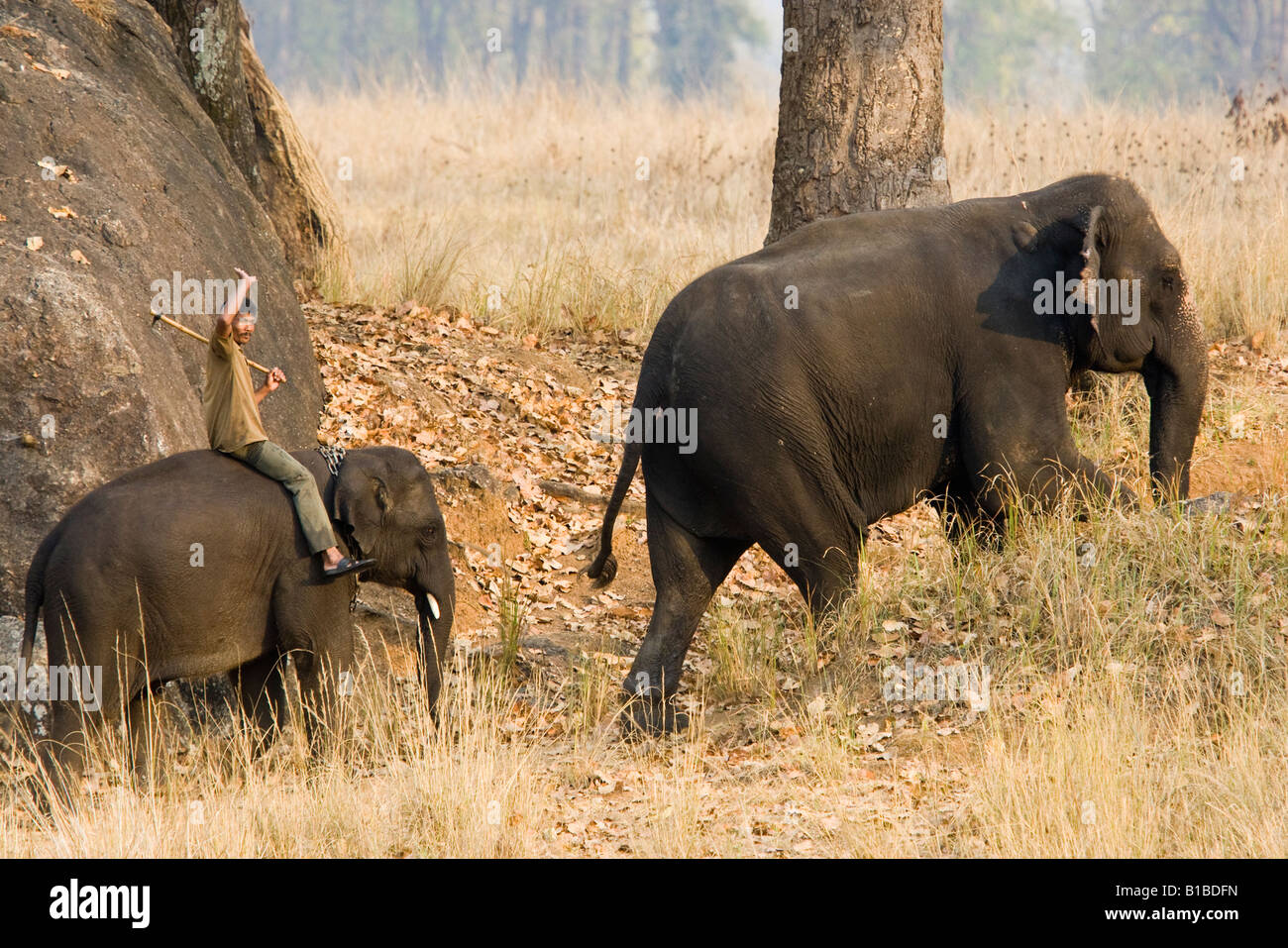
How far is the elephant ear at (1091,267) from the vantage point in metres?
7.41

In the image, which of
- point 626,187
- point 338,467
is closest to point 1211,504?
point 338,467

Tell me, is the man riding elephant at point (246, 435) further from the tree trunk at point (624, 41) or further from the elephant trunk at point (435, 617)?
the tree trunk at point (624, 41)

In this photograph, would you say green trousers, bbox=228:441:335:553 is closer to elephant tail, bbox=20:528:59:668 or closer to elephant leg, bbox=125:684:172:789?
elephant tail, bbox=20:528:59:668

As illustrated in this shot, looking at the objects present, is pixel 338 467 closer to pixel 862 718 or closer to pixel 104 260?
pixel 104 260

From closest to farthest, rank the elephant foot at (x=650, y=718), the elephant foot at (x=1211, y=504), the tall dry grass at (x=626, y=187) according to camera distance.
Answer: the elephant foot at (x=650, y=718), the elephant foot at (x=1211, y=504), the tall dry grass at (x=626, y=187)

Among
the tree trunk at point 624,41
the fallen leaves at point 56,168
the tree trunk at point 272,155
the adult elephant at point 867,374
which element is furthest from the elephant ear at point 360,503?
the tree trunk at point 624,41

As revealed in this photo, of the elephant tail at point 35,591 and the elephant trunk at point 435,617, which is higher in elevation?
the elephant tail at point 35,591

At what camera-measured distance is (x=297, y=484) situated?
6.89 metres

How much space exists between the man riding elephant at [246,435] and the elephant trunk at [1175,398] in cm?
→ 415

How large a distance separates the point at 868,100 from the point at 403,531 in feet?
16.1

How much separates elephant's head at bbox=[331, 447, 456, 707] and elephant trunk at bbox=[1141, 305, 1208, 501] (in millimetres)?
3736

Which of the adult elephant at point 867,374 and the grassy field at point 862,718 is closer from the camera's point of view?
the grassy field at point 862,718

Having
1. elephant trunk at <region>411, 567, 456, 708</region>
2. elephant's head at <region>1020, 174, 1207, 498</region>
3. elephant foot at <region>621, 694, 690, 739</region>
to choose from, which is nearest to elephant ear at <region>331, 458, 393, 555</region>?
elephant trunk at <region>411, 567, 456, 708</region>
